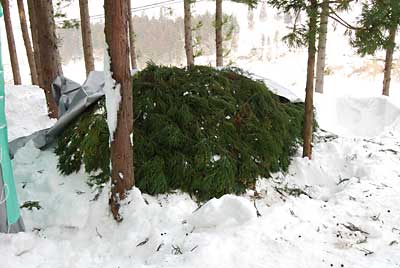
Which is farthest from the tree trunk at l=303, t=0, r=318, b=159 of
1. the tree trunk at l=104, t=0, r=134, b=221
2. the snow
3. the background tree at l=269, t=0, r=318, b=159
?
the tree trunk at l=104, t=0, r=134, b=221

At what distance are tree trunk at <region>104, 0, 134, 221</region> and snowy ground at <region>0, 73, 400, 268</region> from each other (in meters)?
0.17

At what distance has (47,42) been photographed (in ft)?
21.5

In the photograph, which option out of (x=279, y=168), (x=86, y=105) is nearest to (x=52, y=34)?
(x=86, y=105)

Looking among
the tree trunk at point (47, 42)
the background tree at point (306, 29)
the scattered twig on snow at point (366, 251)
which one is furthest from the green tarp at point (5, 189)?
the tree trunk at point (47, 42)

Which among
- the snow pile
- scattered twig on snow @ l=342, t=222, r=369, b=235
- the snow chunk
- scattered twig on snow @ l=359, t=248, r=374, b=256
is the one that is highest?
the snow chunk

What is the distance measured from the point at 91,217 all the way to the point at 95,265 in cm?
64

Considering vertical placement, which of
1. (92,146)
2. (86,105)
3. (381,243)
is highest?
(86,105)

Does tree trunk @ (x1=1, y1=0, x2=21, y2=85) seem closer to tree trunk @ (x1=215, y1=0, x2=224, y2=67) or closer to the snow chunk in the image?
tree trunk @ (x1=215, y1=0, x2=224, y2=67)

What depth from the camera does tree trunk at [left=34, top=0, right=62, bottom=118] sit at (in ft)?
21.0

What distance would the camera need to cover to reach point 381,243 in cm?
286

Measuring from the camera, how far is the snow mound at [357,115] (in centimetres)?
702

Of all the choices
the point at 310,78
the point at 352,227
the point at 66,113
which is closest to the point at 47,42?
the point at 66,113

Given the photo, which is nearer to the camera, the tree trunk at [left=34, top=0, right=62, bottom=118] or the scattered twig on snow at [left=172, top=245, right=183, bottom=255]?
the scattered twig on snow at [left=172, top=245, right=183, bottom=255]

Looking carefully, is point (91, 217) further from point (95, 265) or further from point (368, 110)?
point (368, 110)
